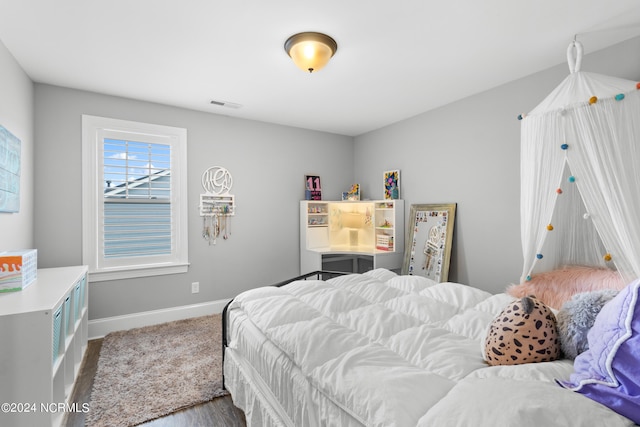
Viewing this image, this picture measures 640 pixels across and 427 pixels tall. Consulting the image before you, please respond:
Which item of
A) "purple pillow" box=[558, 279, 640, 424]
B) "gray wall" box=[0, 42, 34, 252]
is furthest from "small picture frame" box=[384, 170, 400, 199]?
"gray wall" box=[0, 42, 34, 252]

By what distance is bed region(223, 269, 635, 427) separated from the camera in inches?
35.7

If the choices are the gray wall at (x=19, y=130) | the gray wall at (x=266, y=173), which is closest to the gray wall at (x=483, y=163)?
the gray wall at (x=266, y=173)

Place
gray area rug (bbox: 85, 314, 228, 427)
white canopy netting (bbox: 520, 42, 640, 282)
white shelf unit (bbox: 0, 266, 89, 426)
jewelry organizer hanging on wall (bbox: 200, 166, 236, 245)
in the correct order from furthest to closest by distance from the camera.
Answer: jewelry organizer hanging on wall (bbox: 200, 166, 236, 245) < gray area rug (bbox: 85, 314, 228, 427) < white canopy netting (bbox: 520, 42, 640, 282) < white shelf unit (bbox: 0, 266, 89, 426)

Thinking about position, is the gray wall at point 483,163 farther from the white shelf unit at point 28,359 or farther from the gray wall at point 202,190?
the white shelf unit at point 28,359

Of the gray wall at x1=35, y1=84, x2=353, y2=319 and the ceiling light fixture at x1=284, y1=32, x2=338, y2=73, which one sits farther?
the gray wall at x1=35, y1=84, x2=353, y2=319

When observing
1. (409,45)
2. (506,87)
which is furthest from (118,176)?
(506,87)

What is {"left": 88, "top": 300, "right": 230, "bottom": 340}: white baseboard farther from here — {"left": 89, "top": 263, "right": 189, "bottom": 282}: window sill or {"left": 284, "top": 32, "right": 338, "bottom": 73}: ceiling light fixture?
{"left": 284, "top": 32, "right": 338, "bottom": 73}: ceiling light fixture

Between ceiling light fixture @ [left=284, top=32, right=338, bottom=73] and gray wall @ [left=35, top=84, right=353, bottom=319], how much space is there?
6.68ft

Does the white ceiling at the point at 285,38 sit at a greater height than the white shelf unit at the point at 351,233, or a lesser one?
greater

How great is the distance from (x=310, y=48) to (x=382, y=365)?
→ 7.01 feet

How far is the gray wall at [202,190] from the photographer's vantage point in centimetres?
318

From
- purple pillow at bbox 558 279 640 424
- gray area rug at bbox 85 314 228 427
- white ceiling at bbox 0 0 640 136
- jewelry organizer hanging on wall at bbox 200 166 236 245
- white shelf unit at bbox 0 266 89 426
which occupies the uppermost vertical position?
white ceiling at bbox 0 0 640 136

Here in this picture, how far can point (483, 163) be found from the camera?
11.2 ft

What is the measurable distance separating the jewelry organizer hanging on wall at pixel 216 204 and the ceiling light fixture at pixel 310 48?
2.10m
